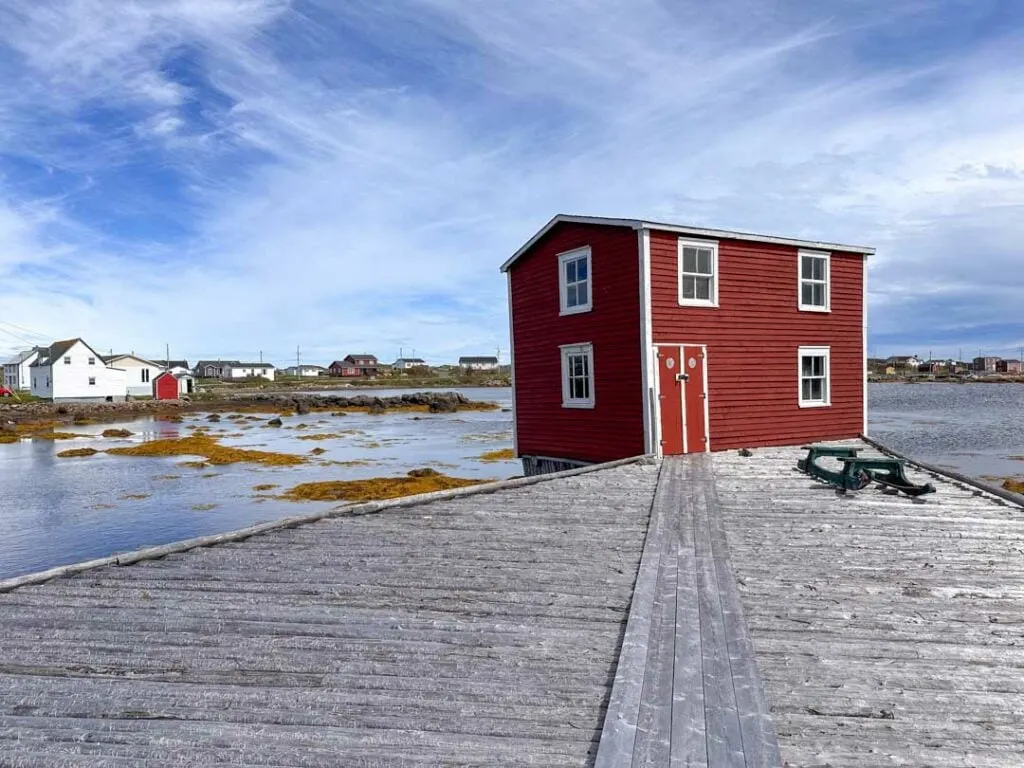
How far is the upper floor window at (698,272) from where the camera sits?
632 inches

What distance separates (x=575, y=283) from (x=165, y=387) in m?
80.1

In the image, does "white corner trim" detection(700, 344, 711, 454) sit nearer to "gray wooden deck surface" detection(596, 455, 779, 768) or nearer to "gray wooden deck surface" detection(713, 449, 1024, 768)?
"gray wooden deck surface" detection(713, 449, 1024, 768)

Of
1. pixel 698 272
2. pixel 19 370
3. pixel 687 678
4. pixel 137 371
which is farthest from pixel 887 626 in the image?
pixel 19 370

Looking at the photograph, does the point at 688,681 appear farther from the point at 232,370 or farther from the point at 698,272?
the point at 232,370

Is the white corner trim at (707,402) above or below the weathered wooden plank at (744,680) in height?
above

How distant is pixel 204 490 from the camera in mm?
26250

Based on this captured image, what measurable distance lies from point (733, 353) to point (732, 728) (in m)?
13.7

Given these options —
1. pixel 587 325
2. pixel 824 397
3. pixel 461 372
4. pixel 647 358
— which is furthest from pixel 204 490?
pixel 461 372

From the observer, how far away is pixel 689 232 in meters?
15.9

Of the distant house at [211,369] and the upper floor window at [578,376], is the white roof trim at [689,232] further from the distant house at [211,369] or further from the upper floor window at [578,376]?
the distant house at [211,369]

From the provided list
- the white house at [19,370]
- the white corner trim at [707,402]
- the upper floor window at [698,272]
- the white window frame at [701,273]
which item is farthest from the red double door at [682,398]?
the white house at [19,370]

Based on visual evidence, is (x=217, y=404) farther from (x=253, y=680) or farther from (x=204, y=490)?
(x=253, y=680)

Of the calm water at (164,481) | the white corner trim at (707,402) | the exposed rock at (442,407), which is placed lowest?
the calm water at (164,481)

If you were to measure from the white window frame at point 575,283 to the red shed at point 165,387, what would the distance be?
78919 millimetres
